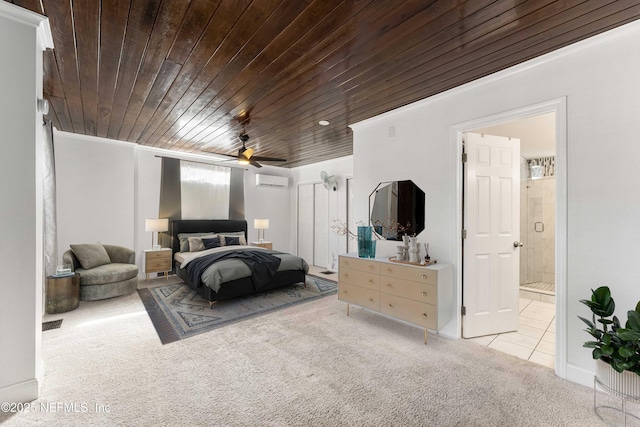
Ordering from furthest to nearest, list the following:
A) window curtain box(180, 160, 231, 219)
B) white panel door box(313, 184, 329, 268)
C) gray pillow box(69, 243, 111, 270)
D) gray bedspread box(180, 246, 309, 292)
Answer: white panel door box(313, 184, 329, 268)
window curtain box(180, 160, 231, 219)
gray pillow box(69, 243, 111, 270)
gray bedspread box(180, 246, 309, 292)

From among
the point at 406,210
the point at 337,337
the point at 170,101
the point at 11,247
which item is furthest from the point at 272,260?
the point at 11,247

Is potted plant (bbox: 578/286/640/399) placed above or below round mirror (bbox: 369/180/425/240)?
below

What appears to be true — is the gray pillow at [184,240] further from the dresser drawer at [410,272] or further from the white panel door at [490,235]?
the white panel door at [490,235]

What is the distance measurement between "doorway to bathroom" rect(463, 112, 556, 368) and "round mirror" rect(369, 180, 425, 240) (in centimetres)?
54

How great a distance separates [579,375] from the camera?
211 cm

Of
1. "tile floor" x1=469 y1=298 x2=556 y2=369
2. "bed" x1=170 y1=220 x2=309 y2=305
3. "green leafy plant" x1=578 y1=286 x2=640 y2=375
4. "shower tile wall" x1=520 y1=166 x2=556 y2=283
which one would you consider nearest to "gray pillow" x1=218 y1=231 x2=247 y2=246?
"bed" x1=170 y1=220 x2=309 y2=305

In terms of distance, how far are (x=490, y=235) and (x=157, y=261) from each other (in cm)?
536

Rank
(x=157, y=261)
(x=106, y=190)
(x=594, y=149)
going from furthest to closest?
(x=157, y=261) < (x=106, y=190) < (x=594, y=149)

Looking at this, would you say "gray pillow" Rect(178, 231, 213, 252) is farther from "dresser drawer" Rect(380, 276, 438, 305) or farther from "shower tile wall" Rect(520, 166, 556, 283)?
"shower tile wall" Rect(520, 166, 556, 283)

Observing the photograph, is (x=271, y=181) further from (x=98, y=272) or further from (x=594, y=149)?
(x=594, y=149)

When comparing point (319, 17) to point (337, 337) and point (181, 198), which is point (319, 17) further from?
point (181, 198)

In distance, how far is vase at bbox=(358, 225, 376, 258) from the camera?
342cm

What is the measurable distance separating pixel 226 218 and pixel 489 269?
208 inches

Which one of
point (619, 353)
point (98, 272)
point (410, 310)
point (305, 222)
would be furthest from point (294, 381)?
point (305, 222)
